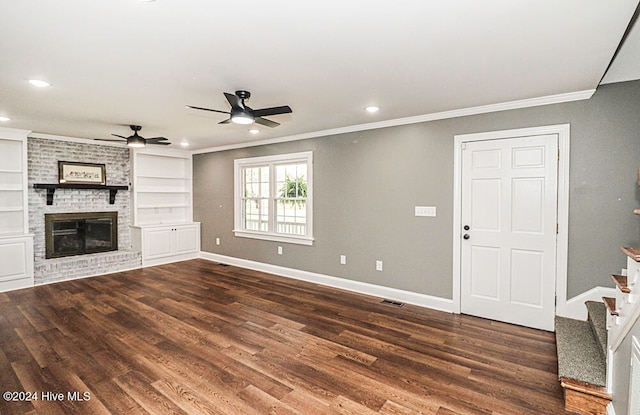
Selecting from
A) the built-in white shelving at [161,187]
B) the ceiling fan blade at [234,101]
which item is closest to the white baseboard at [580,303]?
the ceiling fan blade at [234,101]

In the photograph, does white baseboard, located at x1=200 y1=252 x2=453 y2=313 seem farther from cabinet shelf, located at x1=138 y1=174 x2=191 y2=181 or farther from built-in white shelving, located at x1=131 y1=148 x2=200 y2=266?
cabinet shelf, located at x1=138 y1=174 x2=191 y2=181

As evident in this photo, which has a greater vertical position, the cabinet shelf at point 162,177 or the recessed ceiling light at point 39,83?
the recessed ceiling light at point 39,83

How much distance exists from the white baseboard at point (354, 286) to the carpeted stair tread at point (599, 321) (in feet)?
4.51

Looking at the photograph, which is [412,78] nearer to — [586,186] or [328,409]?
[586,186]

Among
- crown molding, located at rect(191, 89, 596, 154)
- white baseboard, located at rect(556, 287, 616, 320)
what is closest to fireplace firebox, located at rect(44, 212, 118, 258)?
crown molding, located at rect(191, 89, 596, 154)

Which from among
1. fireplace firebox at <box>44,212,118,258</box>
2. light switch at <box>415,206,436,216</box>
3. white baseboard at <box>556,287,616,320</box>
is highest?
light switch at <box>415,206,436,216</box>

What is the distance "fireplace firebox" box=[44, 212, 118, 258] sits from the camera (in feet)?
18.6

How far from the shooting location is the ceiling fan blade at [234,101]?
2.87 metres

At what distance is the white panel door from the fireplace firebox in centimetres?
651

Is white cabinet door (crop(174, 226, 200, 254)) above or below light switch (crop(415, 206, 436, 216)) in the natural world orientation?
below

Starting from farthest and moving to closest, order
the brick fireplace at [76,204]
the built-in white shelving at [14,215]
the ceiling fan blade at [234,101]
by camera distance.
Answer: the brick fireplace at [76,204]
the built-in white shelving at [14,215]
the ceiling fan blade at [234,101]

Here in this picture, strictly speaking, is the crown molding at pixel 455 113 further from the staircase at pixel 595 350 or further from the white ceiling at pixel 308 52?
the staircase at pixel 595 350

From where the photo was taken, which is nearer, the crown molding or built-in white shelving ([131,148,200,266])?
the crown molding

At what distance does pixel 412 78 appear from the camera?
9.35 feet
